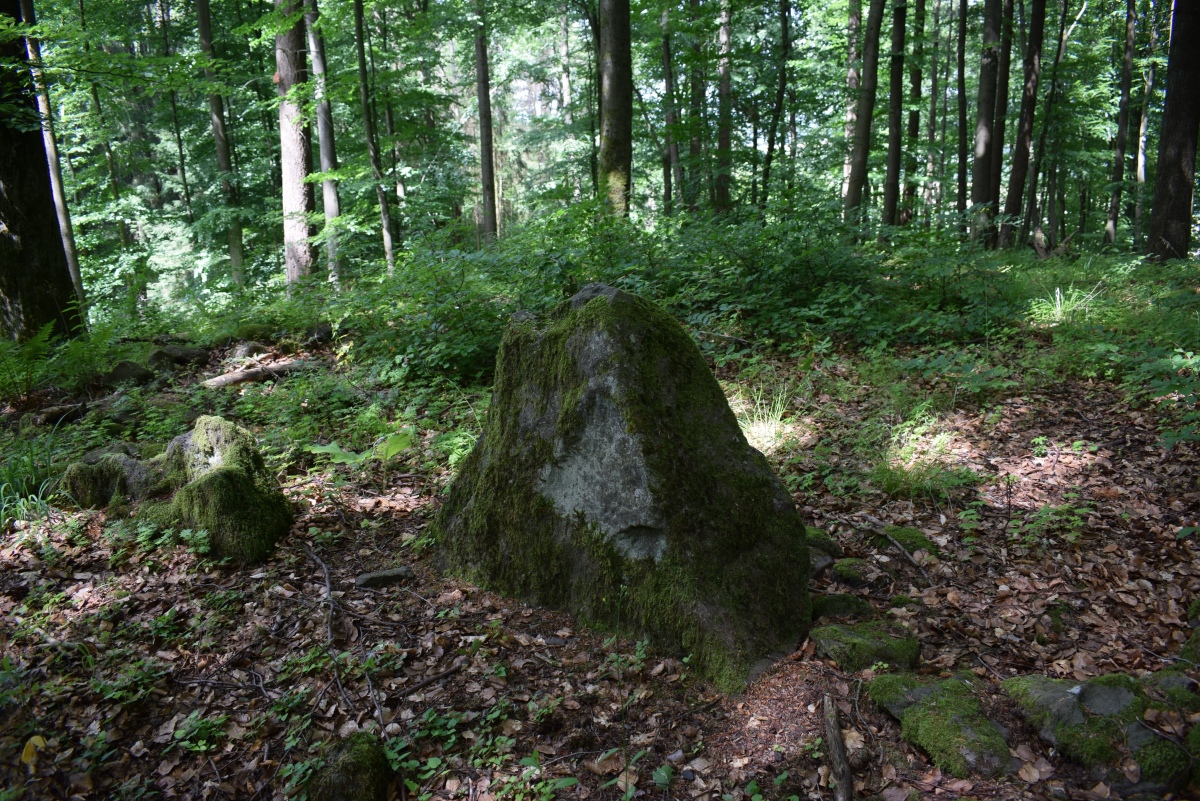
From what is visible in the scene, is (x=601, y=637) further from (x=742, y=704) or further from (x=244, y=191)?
(x=244, y=191)

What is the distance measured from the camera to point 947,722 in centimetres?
276

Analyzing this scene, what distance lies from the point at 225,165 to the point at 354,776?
1795 cm

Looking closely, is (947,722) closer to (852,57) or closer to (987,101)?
(987,101)

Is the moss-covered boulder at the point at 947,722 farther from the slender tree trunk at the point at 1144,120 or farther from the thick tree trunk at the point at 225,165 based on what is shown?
the slender tree trunk at the point at 1144,120

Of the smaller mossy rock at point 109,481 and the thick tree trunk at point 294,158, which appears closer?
the smaller mossy rock at point 109,481

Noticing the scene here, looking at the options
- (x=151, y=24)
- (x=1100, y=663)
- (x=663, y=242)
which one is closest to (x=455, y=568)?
(x=1100, y=663)

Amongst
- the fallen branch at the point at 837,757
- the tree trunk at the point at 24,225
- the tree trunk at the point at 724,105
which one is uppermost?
the tree trunk at the point at 724,105

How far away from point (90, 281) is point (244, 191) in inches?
179

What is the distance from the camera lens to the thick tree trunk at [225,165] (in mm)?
15141

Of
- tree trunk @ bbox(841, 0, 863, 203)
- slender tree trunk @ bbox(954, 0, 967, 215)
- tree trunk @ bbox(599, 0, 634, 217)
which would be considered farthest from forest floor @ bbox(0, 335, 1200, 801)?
slender tree trunk @ bbox(954, 0, 967, 215)

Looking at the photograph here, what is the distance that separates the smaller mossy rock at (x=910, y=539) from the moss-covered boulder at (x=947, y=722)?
1.39 meters

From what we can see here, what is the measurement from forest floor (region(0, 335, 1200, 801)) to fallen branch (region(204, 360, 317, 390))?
3.25 meters

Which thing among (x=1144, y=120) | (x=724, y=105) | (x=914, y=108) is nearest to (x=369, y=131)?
(x=724, y=105)

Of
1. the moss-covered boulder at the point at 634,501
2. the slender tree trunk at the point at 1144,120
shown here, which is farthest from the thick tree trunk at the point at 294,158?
the slender tree trunk at the point at 1144,120
